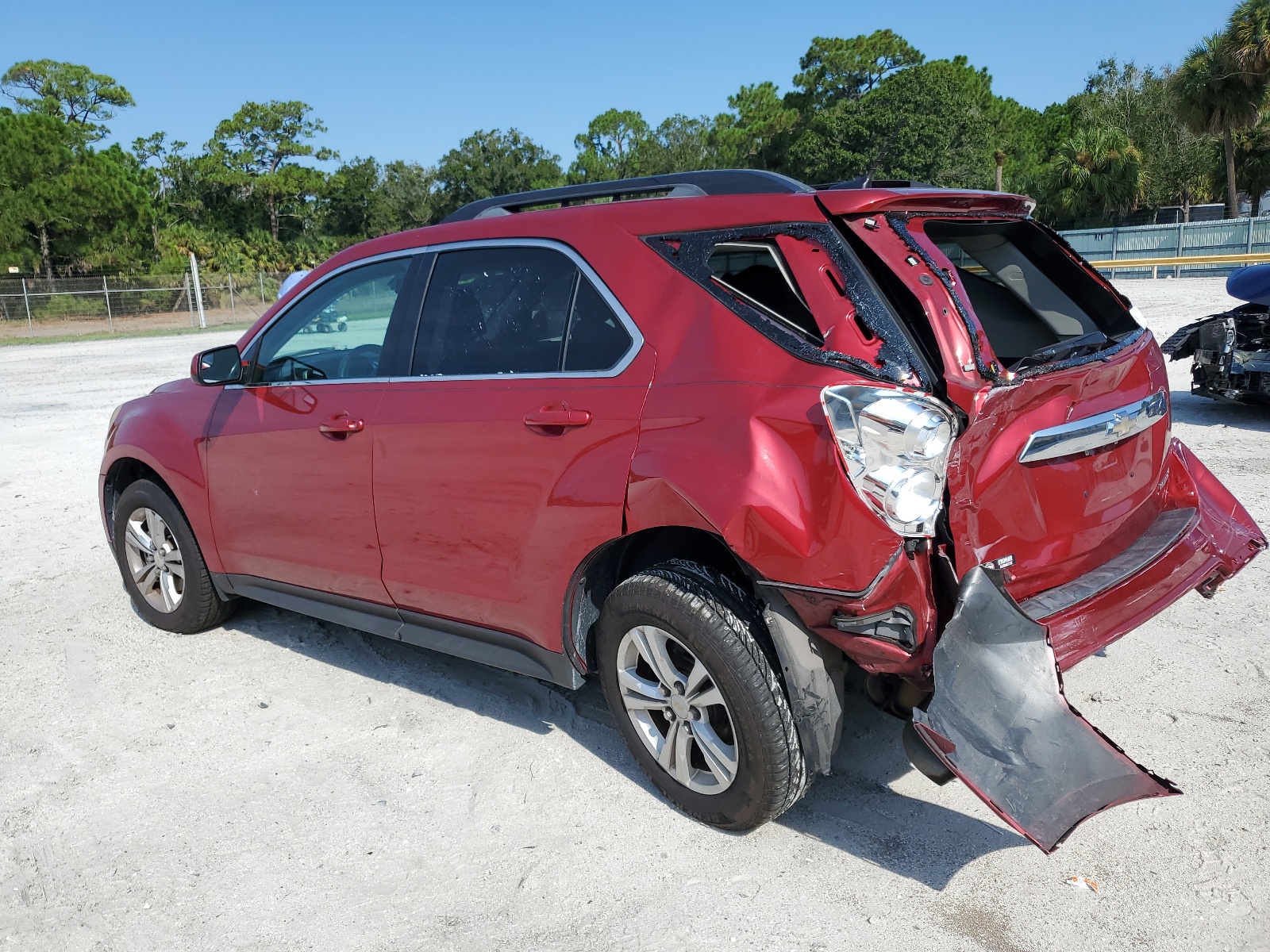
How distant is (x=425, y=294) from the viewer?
3836 mm

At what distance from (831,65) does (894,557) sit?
8245 cm

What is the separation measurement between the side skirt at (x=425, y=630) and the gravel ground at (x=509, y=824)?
0.35 metres

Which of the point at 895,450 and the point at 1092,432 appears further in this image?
the point at 1092,432

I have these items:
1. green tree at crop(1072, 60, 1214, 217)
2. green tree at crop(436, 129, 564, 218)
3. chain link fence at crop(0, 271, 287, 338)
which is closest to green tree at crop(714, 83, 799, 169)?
green tree at crop(436, 129, 564, 218)

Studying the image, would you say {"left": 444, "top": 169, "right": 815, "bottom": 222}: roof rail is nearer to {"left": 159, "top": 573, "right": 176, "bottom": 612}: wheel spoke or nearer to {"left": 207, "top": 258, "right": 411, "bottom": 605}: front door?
{"left": 207, "top": 258, "right": 411, "bottom": 605}: front door

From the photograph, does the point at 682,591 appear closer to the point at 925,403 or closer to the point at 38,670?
the point at 925,403

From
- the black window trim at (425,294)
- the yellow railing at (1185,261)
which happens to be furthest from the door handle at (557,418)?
the yellow railing at (1185,261)

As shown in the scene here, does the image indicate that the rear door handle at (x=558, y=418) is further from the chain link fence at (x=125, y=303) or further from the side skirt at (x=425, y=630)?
the chain link fence at (x=125, y=303)

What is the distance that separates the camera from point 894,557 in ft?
8.69

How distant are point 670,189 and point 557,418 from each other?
34.4 inches

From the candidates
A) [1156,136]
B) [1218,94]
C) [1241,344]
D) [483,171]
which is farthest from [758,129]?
[1241,344]

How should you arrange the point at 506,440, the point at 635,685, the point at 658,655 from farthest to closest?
the point at 506,440 → the point at 635,685 → the point at 658,655

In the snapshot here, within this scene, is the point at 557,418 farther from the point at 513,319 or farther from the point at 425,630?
the point at 425,630

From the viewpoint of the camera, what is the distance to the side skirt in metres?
3.49
